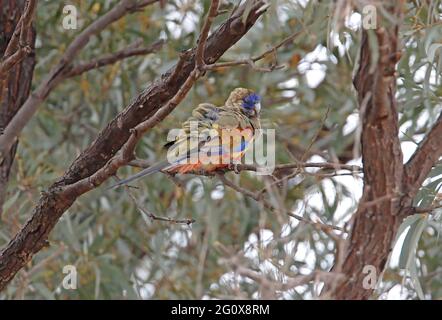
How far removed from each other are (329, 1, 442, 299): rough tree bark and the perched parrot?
Answer: 79 centimetres

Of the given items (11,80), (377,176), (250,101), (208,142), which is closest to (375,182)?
(377,176)

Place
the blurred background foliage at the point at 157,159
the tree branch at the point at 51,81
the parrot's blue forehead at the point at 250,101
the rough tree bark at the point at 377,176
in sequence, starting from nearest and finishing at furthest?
the rough tree bark at the point at 377,176, the tree branch at the point at 51,81, the parrot's blue forehead at the point at 250,101, the blurred background foliage at the point at 157,159

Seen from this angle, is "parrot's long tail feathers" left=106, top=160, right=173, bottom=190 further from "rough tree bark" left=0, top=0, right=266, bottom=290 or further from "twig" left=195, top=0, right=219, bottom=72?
"twig" left=195, top=0, right=219, bottom=72

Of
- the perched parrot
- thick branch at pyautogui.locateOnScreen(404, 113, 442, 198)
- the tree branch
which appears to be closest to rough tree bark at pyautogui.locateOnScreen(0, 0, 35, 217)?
the tree branch

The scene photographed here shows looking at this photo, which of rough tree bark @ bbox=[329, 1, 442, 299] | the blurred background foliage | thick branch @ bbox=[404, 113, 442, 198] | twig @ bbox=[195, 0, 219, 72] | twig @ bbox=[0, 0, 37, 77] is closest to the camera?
rough tree bark @ bbox=[329, 1, 442, 299]

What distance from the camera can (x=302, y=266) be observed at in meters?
3.15

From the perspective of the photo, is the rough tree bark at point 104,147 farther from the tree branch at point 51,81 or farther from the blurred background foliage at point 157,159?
the blurred background foliage at point 157,159

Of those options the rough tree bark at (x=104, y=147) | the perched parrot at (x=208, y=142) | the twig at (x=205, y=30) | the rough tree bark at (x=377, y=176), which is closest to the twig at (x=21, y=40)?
the rough tree bark at (x=104, y=147)

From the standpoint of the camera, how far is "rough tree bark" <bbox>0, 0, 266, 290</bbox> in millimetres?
2266

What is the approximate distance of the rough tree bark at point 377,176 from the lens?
60.5 inches

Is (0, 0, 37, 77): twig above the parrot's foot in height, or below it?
above

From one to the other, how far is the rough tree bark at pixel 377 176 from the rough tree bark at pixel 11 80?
4.46 ft

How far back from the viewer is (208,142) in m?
2.43

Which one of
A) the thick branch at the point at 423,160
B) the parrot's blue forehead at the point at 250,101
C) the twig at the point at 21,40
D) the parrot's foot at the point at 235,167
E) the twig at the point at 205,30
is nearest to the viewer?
the thick branch at the point at 423,160
